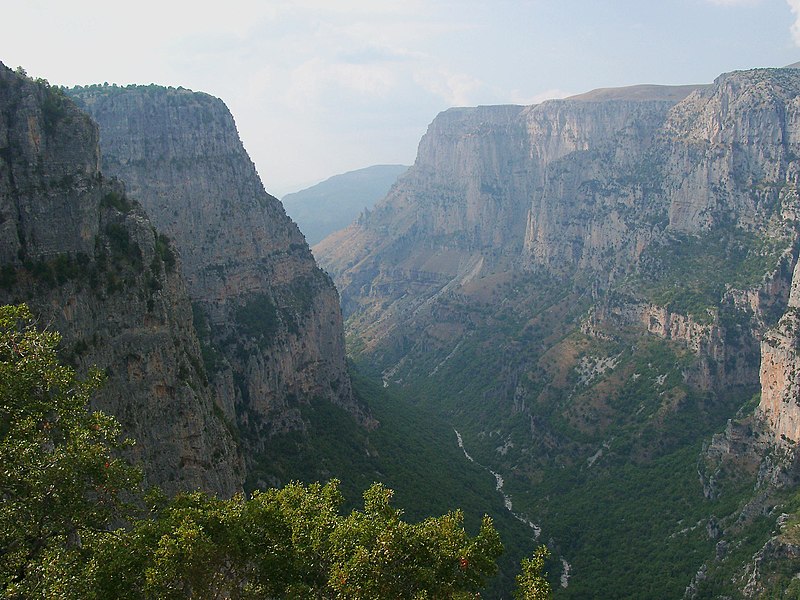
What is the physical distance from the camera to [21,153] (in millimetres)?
42969

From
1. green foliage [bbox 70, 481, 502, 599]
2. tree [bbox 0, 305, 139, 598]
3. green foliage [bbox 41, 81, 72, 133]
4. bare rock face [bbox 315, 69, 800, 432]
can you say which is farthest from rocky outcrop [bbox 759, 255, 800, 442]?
green foliage [bbox 41, 81, 72, 133]

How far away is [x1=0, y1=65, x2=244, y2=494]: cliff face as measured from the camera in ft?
135

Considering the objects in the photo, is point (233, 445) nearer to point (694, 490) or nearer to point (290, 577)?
point (290, 577)

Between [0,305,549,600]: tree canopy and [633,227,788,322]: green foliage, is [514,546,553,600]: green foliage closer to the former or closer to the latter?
[0,305,549,600]: tree canopy

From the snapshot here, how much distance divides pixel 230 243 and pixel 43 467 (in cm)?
7328

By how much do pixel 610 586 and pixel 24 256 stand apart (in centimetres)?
7488

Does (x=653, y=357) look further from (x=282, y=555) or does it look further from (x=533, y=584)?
(x=282, y=555)

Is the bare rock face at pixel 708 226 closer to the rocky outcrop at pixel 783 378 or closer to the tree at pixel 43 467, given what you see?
the rocky outcrop at pixel 783 378

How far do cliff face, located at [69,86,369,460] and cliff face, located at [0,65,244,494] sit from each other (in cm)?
2885

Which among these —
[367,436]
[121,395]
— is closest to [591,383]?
[367,436]

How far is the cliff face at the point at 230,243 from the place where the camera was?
279ft

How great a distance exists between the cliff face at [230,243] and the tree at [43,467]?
5013 cm

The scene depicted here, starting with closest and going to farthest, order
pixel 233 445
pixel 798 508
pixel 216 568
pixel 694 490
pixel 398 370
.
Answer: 1. pixel 216 568
2. pixel 233 445
3. pixel 798 508
4. pixel 694 490
5. pixel 398 370

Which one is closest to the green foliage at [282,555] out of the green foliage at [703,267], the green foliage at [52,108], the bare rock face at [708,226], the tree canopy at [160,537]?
the tree canopy at [160,537]
